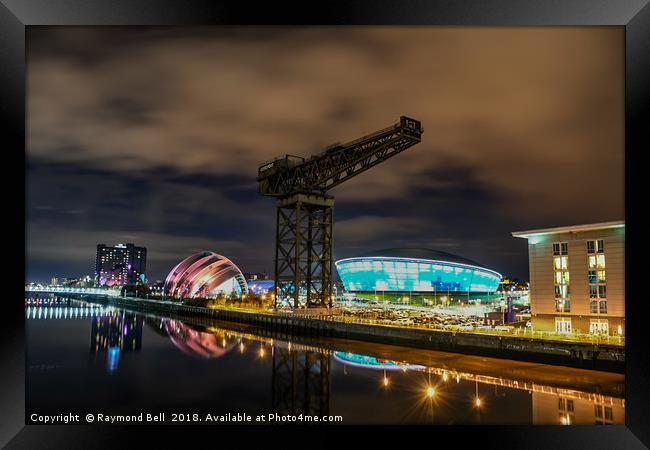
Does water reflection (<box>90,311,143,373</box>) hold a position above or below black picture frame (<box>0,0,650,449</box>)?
below

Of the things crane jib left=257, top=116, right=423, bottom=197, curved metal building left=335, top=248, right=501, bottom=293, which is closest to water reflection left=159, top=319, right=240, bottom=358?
crane jib left=257, top=116, right=423, bottom=197

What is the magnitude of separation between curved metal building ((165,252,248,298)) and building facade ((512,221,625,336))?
3987cm

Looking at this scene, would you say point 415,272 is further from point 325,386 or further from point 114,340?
point 325,386

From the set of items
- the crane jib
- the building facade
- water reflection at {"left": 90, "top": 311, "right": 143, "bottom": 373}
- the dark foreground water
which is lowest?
water reflection at {"left": 90, "top": 311, "right": 143, "bottom": 373}

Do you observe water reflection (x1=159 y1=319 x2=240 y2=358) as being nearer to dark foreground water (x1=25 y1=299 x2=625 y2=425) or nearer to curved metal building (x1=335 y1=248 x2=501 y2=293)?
dark foreground water (x1=25 y1=299 x2=625 y2=425)

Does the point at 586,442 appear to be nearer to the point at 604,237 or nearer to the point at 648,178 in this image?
the point at 648,178

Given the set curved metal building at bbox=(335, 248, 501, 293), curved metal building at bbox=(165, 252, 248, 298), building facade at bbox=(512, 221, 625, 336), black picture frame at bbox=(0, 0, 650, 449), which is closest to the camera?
black picture frame at bbox=(0, 0, 650, 449)

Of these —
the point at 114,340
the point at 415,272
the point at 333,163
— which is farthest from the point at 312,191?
the point at 415,272

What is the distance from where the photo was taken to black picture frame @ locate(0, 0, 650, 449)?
5559 millimetres

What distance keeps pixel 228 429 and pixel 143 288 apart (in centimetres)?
7860

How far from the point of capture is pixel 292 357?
17.8m

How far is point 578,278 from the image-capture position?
1789 centimetres

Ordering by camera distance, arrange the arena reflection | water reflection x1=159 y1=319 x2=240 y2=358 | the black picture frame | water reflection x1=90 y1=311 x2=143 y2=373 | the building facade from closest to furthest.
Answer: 1. the black picture frame
2. the arena reflection
3. the building facade
4. water reflection x1=90 y1=311 x2=143 y2=373
5. water reflection x1=159 y1=319 x2=240 y2=358
